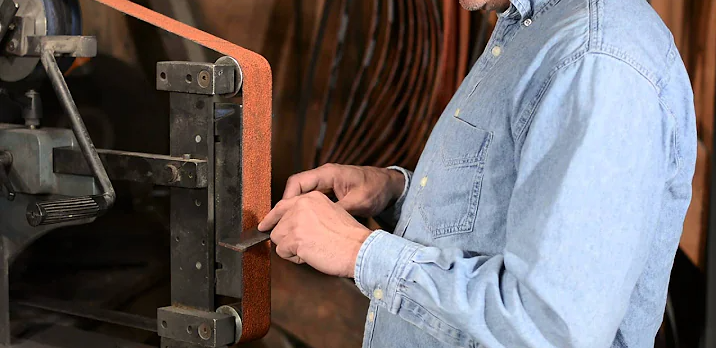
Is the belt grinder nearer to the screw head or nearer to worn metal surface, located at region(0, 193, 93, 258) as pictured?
the screw head

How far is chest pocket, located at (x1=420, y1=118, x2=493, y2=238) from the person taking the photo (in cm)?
91

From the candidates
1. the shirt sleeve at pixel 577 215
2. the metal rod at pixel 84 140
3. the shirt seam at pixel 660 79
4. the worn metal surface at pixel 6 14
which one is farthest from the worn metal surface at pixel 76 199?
the shirt seam at pixel 660 79

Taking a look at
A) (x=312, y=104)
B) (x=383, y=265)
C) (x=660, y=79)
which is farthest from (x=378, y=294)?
(x=312, y=104)

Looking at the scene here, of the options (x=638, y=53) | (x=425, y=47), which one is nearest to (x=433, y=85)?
(x=425, y=47)

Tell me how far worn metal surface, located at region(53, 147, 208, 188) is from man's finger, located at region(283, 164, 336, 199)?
0.19 m

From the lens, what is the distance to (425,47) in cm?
160

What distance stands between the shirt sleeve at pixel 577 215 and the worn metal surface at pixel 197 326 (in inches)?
13.3

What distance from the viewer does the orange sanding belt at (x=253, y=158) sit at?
3.40ft

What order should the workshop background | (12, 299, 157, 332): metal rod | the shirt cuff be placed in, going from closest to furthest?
the shirt cuff, (12, 299, 157, 332): metal rod, the workshop background

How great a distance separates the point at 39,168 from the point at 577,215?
2.77 feet

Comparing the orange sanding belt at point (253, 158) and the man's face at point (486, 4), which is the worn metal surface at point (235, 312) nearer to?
the orange sanding belt at point (253, 158)

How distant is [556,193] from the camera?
0.76 m

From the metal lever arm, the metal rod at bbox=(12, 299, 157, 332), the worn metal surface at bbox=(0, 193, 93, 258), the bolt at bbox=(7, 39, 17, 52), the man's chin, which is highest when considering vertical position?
the man's chin

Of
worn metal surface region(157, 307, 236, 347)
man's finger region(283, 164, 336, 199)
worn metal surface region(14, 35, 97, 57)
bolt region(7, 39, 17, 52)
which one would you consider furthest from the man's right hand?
bolt region(7, 39, 17, 52)
